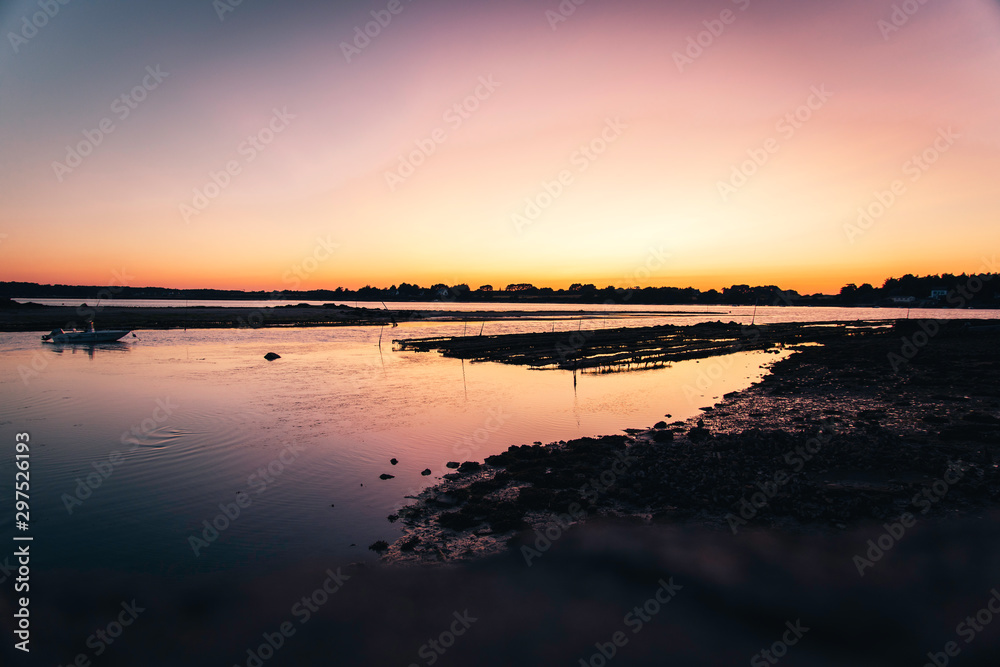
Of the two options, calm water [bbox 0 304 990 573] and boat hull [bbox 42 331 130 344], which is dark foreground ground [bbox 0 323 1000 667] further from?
boat hull [bbox 42 331 130 344]

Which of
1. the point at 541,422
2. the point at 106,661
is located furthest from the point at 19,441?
the point at 541,422

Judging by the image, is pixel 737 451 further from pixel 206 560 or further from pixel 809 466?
pixel 206 560

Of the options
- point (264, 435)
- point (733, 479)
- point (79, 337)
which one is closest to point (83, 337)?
point (79, 337)

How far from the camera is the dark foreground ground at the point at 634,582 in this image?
6.03m

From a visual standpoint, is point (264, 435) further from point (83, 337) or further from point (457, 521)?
point (83, 337)

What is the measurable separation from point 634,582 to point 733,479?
4283mm

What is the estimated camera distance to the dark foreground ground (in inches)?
237

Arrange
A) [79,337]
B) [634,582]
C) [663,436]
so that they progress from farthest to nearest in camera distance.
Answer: [79,337] → [663,436] → [634,582]

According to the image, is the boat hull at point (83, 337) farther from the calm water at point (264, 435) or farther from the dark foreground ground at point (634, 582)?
the dark foreground ground at point (634, 582)

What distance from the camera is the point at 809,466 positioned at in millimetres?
11117

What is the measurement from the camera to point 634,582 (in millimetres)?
7250

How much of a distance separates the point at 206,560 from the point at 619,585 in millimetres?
6641

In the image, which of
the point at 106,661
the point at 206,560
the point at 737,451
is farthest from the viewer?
the point at 737,451

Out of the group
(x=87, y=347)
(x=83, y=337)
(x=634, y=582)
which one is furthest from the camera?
(x=83, y=337)
